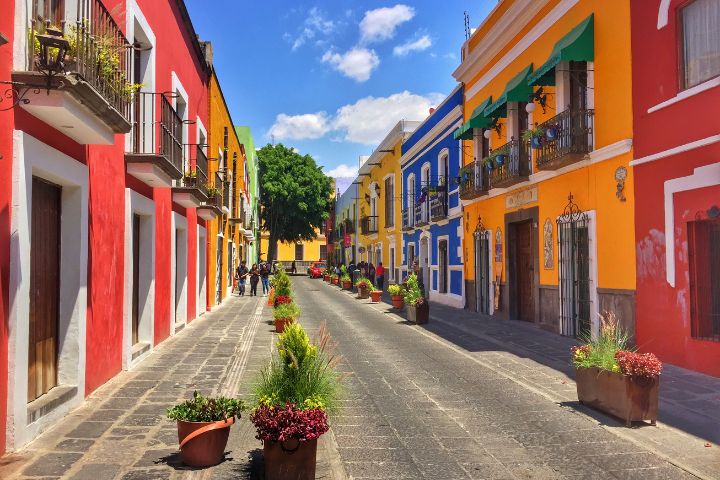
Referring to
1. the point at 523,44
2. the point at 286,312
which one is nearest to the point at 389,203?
the point at 523,44

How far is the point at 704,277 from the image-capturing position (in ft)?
27.0

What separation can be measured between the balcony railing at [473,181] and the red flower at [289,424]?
1262 cm

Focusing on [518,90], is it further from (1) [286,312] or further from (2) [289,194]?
(2) [289,194]

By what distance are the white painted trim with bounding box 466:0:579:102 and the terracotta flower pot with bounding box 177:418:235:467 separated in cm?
1110

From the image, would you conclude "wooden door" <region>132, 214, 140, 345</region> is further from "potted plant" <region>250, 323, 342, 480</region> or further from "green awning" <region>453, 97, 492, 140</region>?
"green awning" <region>453, 97, 492, 140</region>

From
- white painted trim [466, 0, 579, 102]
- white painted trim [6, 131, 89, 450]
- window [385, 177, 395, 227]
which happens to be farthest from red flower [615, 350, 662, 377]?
window [385, 177, 395, 227]

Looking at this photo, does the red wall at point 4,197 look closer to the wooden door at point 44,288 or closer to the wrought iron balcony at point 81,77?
the wrought iron balcony at point 81,77

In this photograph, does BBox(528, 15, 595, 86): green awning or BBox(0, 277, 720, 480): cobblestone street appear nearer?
BBox(0, 277, 720, 480): cobblestone street

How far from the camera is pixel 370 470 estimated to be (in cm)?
444

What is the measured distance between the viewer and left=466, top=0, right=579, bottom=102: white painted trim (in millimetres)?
12336

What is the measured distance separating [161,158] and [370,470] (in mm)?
5794

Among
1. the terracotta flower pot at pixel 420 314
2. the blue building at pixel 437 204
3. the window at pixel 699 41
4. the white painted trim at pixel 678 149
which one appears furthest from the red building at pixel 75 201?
the blue building at pixel 437 204

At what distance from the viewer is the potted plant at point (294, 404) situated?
13.1 ft

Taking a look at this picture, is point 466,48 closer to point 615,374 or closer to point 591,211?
point 591,211
